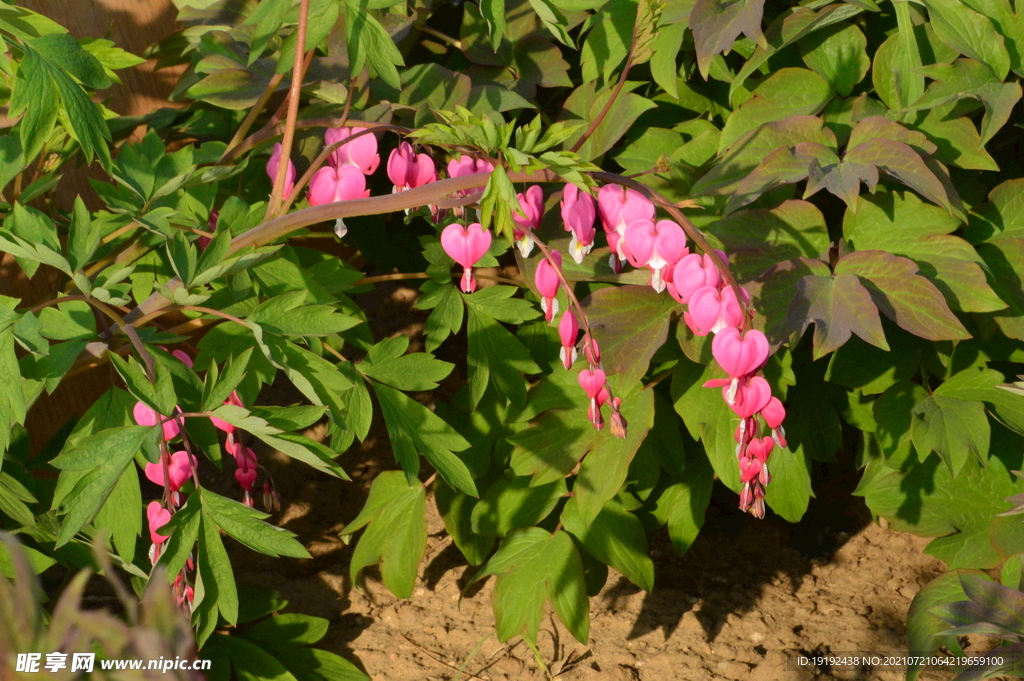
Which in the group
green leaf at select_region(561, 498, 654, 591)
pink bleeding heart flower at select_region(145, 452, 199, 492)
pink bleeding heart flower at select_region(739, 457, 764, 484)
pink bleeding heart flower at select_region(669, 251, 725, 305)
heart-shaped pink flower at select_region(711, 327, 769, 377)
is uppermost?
pink bleeding heart flower at select_region(669, 251, 725, 305)

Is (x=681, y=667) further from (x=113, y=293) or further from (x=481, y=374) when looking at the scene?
(x=113, y=293)

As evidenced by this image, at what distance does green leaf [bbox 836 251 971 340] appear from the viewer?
3.90 ft

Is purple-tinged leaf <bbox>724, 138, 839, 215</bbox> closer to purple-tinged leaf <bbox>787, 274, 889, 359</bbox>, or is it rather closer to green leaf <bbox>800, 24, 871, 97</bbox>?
purple-tinged leaf <bbox>787, 274, 889, 359</bbox>

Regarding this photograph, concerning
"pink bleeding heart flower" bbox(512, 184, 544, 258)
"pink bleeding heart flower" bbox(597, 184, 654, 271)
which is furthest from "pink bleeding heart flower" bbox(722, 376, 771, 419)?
"pink bleeding heart flower" bbox(512, 184, 544, 258)

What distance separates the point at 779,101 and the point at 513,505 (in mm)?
906

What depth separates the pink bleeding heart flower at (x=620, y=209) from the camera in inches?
40.5

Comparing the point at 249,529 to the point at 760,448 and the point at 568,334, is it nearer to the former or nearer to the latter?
the point at 568,334

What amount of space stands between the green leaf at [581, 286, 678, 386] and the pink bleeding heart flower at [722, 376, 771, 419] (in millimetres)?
350

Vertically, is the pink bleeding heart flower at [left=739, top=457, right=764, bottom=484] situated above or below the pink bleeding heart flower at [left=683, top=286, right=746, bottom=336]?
below

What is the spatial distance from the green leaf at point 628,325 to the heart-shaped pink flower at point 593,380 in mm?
283

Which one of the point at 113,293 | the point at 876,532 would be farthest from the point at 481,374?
the point at 876,532

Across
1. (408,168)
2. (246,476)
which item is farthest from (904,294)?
(246,476)

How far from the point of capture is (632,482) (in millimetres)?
1673

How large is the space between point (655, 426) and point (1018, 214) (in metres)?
0.74
